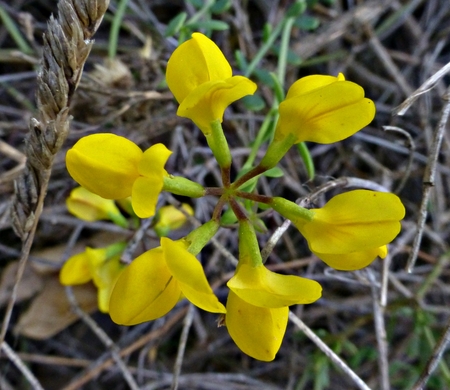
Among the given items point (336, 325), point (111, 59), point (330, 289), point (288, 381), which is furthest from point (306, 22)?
point (288, 381)

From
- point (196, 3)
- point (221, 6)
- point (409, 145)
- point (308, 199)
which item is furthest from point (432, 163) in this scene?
point (196, 3)

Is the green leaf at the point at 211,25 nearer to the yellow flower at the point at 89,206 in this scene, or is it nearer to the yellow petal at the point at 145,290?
the yellow flower at the point at 89,206

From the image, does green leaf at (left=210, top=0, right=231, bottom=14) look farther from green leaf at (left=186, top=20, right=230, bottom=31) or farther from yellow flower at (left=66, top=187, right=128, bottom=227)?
yellow flower at (left=66, top=187, right=128, bottom=227)

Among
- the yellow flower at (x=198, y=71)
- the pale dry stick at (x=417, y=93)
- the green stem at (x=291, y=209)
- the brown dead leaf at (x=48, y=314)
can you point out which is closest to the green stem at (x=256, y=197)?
the green stem at (x=291, y=209)

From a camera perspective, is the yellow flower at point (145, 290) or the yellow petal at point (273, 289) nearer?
the yellow petal at point (273, 289)

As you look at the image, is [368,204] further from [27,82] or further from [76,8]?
[27,82]

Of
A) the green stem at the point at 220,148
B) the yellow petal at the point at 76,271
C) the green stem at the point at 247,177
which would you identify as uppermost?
the green stem at the point at 220,148

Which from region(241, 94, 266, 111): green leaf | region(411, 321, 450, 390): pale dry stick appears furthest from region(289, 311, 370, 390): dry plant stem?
region(241, 94, 266, 111): green leaf
